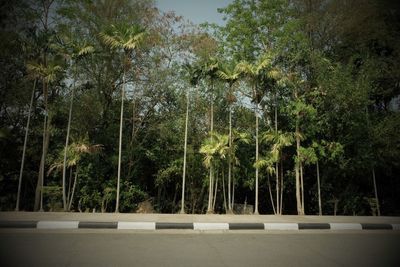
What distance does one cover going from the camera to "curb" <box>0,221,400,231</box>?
707 centimetres

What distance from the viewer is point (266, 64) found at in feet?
42.3

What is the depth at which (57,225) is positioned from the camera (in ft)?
23.4

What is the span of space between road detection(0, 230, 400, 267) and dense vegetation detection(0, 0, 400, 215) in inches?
237

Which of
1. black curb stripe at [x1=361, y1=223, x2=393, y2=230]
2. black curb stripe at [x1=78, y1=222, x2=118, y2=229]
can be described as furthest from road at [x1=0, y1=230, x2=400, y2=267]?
black curb stripe at [x1=361, y1=223, x2=393, y2=230]

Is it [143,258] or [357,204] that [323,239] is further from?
[357,204]

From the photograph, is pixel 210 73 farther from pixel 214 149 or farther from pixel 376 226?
pixel 376 226

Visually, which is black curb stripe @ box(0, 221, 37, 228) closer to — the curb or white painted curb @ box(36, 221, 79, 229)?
the curb

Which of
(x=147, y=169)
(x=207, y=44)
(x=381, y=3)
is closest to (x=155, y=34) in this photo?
(x=207, y=44)

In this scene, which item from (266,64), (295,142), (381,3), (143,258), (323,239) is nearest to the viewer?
(143,258)

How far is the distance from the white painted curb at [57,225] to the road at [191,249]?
464mm

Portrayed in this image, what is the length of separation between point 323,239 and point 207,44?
11.2 meters

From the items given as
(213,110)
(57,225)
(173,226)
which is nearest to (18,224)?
(57,225)

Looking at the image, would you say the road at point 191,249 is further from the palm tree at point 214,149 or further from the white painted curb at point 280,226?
the palm tree at point 214,149

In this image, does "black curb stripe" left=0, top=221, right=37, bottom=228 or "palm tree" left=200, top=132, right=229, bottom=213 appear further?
"palm tree" left=200, top=132, right=229, bottom=213
